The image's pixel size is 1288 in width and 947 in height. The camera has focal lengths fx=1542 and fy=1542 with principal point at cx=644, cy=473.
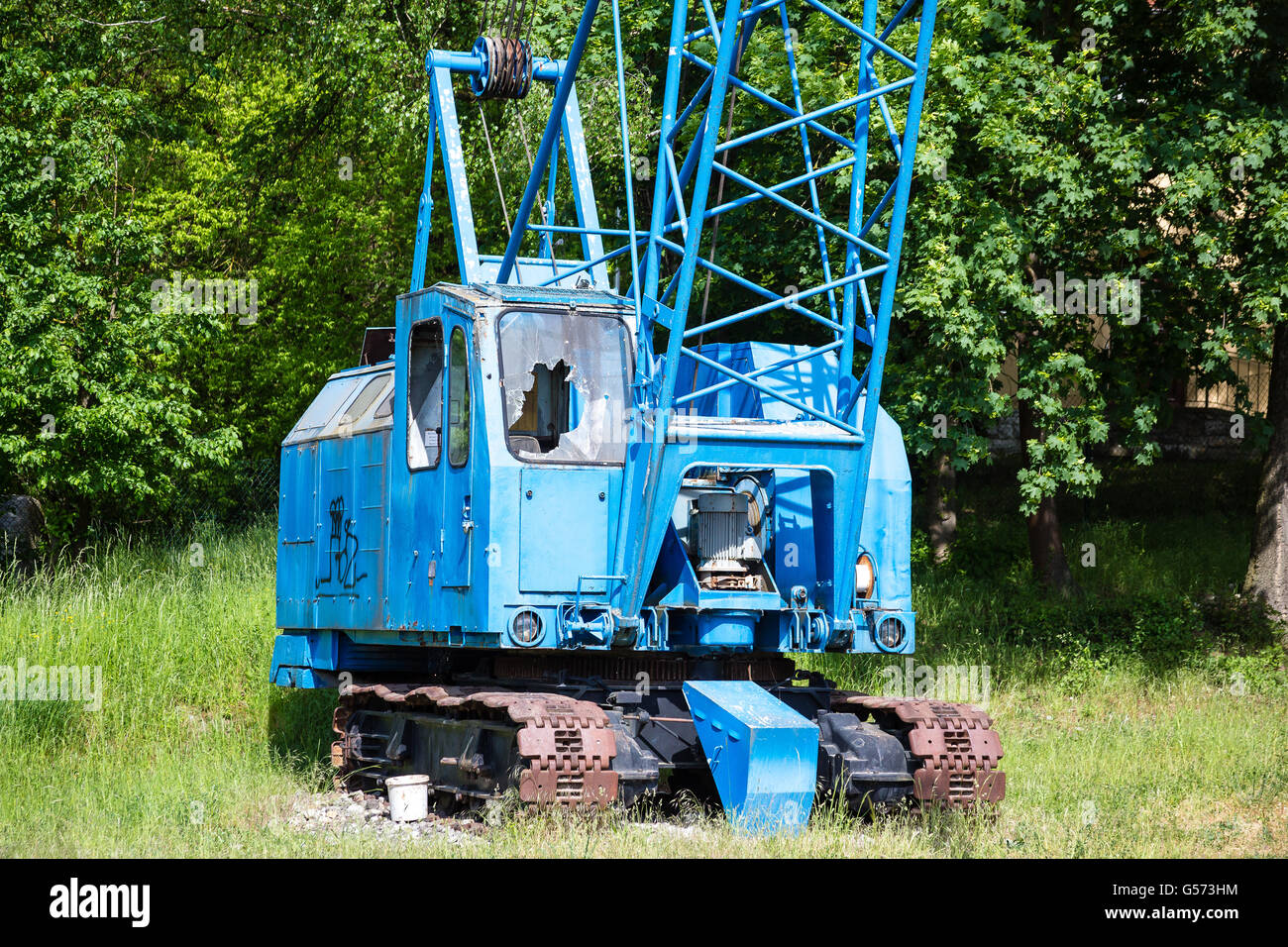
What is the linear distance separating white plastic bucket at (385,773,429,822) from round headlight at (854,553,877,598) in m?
3.40

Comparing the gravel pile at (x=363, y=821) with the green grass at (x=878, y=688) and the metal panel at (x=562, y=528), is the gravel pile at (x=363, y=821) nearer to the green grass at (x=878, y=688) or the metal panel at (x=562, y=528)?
the green grass at (x=878, y=688)

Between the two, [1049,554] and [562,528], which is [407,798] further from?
[1049,554]

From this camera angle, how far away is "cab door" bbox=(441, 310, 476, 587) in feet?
34.3

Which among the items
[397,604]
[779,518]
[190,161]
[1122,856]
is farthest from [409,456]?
[190,161]

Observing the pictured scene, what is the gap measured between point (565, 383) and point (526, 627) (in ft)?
5.89

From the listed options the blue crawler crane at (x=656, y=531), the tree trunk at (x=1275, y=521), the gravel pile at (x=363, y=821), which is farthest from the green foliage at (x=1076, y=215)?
the gravel pile at (x=363, y=821)

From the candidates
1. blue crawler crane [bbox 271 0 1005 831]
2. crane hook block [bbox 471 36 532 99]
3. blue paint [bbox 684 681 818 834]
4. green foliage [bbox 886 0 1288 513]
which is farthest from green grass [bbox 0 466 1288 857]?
crane hook block [bbox 471 36 532 99]

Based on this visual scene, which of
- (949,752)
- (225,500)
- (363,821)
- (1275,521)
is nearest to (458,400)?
(363,821)

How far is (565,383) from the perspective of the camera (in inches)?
426

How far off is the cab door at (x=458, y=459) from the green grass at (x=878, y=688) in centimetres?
192

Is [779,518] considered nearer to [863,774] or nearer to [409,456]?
[863,774]

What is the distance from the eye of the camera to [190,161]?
2852 cm

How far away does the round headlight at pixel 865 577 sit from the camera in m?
10.9

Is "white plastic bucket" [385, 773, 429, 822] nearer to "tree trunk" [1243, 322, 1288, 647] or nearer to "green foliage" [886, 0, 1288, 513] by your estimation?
"green foliage" [886, 0, 1288, 513]
